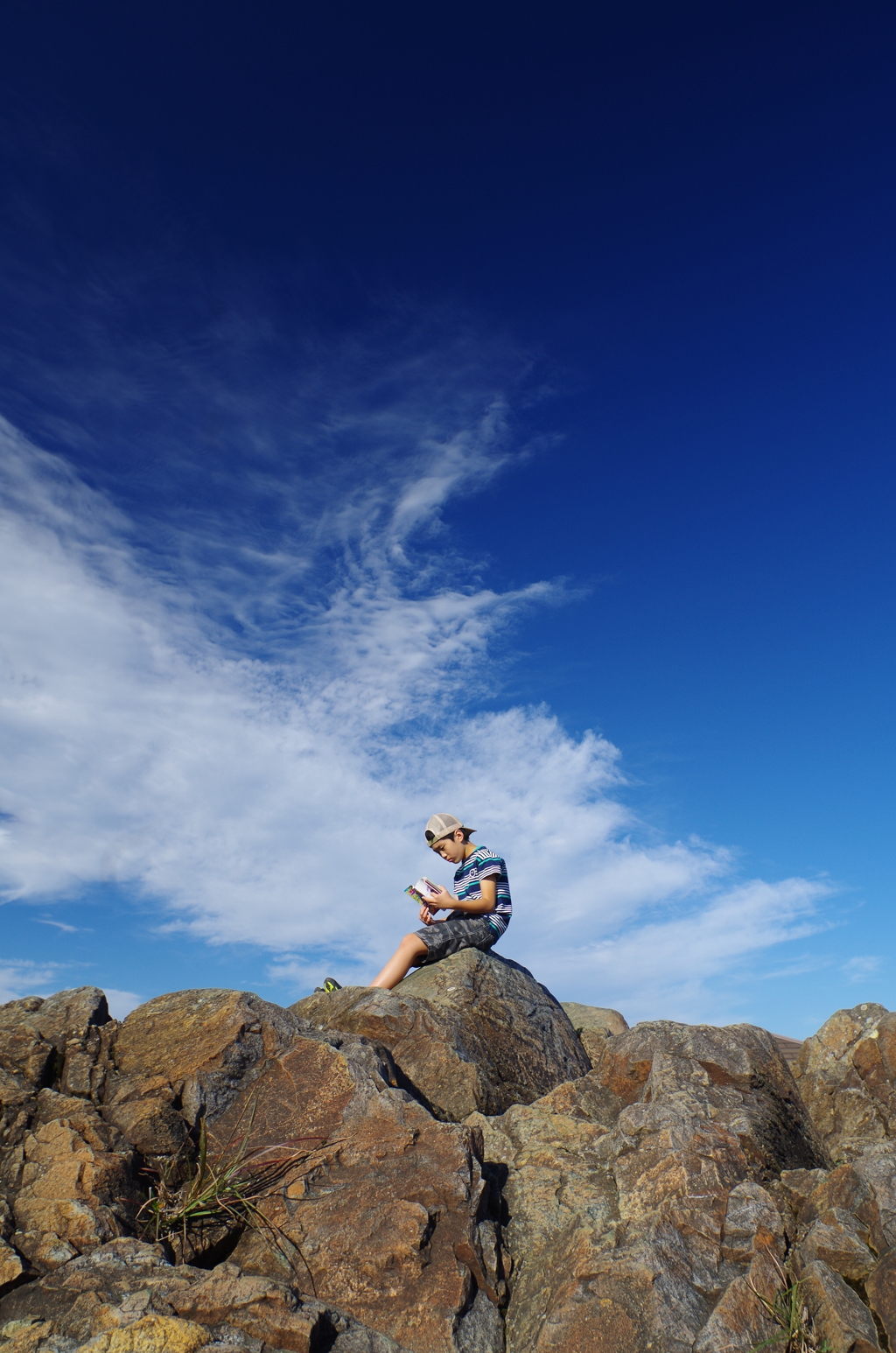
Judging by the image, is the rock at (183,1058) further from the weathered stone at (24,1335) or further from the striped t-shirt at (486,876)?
the striped t-shirt at (486,876)

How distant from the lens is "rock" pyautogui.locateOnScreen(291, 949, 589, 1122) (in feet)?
27.7

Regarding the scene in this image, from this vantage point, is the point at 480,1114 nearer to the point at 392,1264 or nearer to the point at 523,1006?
the point at 523,1006

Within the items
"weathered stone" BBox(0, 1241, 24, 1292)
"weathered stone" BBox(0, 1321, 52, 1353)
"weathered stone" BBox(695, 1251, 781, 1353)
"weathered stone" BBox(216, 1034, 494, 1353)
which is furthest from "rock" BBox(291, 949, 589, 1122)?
"weathered stone" BBox(0, 1321, 52, 1353)

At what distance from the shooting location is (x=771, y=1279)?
5672mm

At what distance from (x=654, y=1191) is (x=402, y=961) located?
14.9 feet

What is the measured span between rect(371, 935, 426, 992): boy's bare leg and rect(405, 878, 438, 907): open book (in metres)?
0.52

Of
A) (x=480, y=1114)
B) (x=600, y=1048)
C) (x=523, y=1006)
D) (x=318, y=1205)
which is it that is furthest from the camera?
(x=600, y=1048)

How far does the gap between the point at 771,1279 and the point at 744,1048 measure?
8.49 feet

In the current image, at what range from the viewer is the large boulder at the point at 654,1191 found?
215 inches

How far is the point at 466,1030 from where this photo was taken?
898 centimetres

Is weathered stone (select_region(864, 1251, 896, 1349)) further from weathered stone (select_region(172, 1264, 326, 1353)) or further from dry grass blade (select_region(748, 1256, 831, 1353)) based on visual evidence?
weathered stone (select_region(172, 1264, 326, 1353))

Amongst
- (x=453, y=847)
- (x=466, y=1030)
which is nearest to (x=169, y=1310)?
(x=466, y=1030)

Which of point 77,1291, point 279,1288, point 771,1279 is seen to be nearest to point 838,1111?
point 771,1279

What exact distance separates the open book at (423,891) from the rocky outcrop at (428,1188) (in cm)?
238
